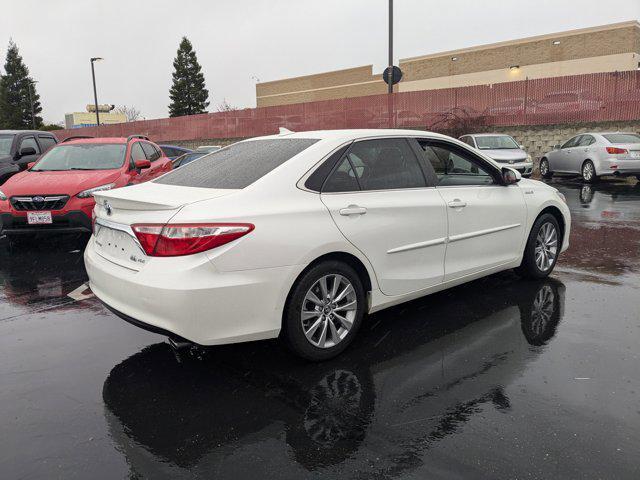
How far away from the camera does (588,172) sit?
15.9 metres

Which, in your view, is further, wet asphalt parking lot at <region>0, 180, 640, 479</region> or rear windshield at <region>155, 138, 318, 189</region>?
rear windshield at <region>155, 138, 318, 189</region>

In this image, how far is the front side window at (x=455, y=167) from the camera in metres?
4.64

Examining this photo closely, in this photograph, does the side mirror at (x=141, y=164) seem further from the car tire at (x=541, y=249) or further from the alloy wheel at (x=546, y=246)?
the alloy wheel at (x=546, y=246)

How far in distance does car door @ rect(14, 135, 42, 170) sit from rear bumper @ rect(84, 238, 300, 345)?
29.6 feet

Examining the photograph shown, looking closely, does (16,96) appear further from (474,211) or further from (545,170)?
A: (474,211)

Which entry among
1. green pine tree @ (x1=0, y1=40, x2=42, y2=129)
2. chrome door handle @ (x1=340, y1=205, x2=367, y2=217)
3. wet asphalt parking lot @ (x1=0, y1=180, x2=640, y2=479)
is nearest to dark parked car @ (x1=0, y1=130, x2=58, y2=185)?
wet asphalt parking lot @ (x1=0, y1=180, x2=640, y2=479)

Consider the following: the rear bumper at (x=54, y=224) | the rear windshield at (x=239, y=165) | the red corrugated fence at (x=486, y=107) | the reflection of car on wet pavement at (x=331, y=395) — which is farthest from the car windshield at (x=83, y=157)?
the red corrugated fence at (x=486, y=107)

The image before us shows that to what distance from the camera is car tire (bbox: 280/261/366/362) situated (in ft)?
11.5

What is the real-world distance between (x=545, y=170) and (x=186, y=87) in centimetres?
5925

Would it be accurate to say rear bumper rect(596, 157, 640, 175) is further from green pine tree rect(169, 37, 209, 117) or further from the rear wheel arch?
green pine tree rect(169, 37, 209, 117)

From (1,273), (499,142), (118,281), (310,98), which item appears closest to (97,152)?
(1,273)

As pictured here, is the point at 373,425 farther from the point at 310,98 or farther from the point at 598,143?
the point at 310,98

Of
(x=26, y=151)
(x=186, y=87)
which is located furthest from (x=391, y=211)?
(x=186, y=87)

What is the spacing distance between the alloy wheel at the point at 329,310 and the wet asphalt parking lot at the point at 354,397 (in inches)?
7.5
